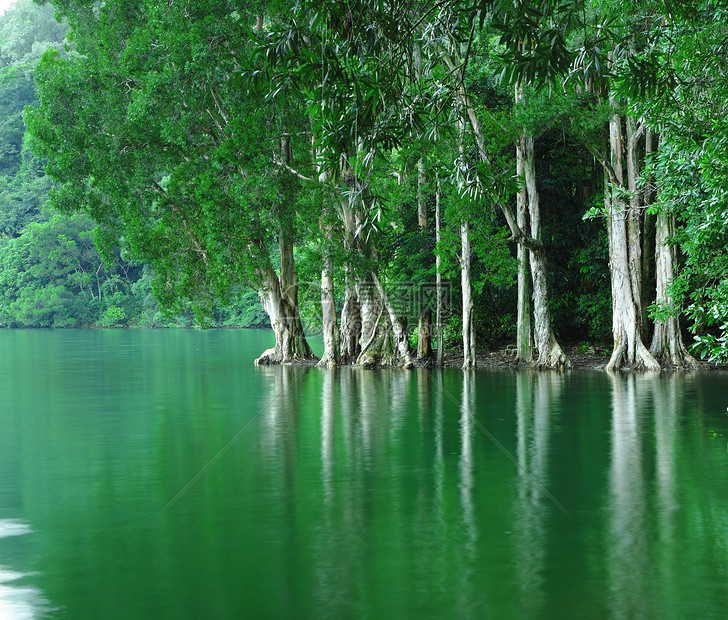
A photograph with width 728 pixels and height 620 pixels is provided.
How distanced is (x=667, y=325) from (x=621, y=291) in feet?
4.85

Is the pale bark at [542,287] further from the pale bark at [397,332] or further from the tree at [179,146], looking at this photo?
the tree at [179,146]

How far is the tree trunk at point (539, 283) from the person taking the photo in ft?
88.0

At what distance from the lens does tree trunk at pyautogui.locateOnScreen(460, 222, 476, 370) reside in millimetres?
26922

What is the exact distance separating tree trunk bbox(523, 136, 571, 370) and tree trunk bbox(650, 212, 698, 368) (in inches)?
101

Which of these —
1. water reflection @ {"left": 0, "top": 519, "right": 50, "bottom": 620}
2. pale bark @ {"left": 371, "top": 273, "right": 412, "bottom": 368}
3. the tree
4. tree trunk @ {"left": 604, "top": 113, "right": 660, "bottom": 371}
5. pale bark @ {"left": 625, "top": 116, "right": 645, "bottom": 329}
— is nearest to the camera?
water reflection @ {"left": 0, "top": 519, "right": 50, "bottom": 620}

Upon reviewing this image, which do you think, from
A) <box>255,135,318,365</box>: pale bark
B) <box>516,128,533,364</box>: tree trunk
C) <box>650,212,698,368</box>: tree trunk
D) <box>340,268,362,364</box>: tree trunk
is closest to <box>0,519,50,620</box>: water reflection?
<box>650,212,698,368</box>: tree trunk

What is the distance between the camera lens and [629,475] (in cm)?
1134

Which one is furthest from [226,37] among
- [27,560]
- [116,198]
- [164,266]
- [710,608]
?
[710,608]

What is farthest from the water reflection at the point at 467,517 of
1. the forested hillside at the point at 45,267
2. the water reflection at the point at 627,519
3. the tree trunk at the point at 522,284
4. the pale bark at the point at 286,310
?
the forested hillside at the point at 45,267

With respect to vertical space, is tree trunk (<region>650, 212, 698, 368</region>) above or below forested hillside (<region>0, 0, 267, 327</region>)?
below

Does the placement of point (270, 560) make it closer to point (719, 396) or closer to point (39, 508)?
point (39, 508)

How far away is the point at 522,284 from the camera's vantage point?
2742 centimetres

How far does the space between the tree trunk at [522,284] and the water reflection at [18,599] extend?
21.2m

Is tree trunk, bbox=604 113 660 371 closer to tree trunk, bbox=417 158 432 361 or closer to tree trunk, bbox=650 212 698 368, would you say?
tree trunk, bbox=650 212 698 368
